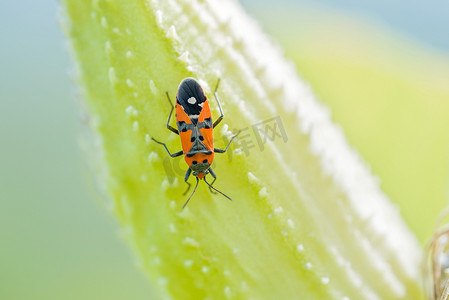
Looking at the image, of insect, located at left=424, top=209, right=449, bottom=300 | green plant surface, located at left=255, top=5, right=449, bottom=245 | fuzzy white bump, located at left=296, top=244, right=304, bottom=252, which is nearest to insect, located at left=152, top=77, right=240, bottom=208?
fuzzy white bump, located at left=296, top=244, right=304, bottom=252

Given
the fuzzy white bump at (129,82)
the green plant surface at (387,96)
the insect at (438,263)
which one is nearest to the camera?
the fuzzy white bump at (129,82)

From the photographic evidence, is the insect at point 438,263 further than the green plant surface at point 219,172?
Yes

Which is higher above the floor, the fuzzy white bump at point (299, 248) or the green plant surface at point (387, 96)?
the green plant surface at point (387, 96)

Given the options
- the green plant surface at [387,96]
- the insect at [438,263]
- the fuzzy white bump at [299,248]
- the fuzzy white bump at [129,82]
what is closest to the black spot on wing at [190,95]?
the fuzzy white bump at [129,82]

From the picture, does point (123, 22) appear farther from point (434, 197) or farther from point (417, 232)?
point (434, 197)

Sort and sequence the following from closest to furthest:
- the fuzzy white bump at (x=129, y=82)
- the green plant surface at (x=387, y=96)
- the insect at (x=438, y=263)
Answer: the fuzzy white bump at (x=129, y=82) → the insect at (x=438, y=263) → the green plant surface at (x=387, y=96)

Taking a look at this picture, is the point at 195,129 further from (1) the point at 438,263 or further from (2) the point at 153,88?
(1) the point at 438,263

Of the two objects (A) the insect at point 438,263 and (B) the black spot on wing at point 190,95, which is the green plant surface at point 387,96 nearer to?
(A) the insect at point 438,263

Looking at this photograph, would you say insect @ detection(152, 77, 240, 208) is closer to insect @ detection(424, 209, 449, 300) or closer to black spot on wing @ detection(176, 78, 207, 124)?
black spot on wing @ detection(176, 78, 207, 124)
